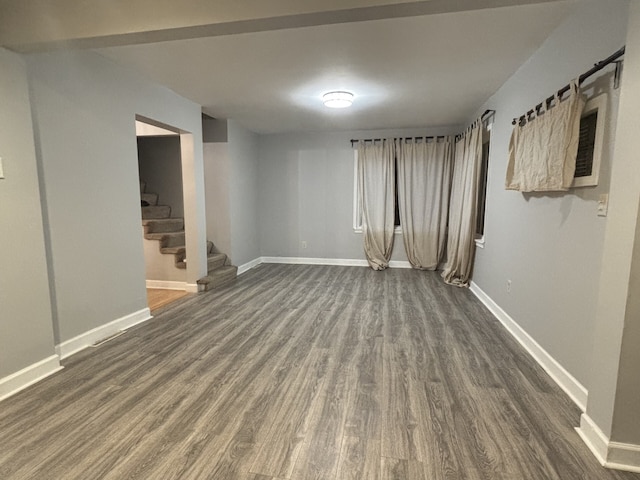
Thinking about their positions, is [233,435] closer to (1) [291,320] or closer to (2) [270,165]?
(1) [291,320]

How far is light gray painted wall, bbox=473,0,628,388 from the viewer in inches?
71.4

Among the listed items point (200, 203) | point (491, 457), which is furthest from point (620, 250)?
point (200, 203)

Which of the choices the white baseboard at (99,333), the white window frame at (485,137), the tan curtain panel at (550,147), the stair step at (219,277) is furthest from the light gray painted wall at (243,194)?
the tan curtain panel at (550,147)

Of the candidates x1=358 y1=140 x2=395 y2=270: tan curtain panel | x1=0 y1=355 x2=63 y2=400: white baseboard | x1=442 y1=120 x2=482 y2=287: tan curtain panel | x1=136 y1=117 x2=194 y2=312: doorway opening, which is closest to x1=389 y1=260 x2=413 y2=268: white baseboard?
x1=358 y1=140 x2=395 y2=270: tan curtain panel

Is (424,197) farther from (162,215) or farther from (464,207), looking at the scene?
(162,215)

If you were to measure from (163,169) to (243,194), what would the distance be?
1588 mm

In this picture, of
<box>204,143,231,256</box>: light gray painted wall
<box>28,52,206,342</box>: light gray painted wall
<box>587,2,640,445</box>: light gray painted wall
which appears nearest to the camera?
<box>587,2,640,445</box>: light gray painted wall

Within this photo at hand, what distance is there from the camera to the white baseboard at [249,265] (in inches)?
216

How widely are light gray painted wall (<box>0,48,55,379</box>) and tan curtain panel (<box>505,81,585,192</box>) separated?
3394mm

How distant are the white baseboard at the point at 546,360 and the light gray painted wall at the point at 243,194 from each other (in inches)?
151

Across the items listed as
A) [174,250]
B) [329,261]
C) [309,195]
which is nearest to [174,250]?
[174,250]

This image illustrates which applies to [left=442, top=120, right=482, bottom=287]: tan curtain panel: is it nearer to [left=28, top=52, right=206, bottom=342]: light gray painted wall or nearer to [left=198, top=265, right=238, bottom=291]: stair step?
[left=198, top=265, right=238, bottom=291]: stair step

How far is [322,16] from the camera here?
1592mm

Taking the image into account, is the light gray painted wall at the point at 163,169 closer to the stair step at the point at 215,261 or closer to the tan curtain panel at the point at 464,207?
the stair step at the point at 215,261
